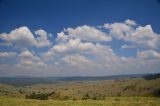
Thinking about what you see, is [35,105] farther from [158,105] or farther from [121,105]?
[158,105]

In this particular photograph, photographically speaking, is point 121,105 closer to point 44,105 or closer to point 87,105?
point 87,105

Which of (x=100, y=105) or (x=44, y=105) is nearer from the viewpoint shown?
(x=44, y=105)

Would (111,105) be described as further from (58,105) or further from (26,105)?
(26,105)

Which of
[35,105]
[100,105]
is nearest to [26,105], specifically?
[35,105]

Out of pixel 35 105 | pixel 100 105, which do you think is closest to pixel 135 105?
pixel 100 105

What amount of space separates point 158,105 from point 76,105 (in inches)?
490

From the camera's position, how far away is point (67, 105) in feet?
136

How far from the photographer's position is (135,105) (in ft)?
137

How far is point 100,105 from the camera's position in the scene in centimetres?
4309

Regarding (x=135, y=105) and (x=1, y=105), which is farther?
(x=135, y=105)

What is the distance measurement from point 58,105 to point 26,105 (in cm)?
471

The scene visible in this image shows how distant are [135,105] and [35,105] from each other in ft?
48.9

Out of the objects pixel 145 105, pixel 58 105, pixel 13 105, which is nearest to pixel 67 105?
pixel 58 105

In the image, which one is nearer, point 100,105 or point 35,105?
point 35,105
